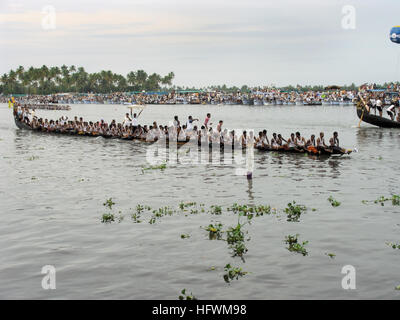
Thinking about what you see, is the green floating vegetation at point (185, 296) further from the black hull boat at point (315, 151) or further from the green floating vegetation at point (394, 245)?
the black hull boat at point (315, 151)

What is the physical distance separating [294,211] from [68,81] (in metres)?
188

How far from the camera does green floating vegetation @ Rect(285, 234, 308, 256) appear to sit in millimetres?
11543

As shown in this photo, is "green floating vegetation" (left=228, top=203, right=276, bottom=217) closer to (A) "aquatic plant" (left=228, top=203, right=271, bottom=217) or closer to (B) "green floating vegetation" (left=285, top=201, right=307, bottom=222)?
(A) "aquatic plant" (left=228, top=203, right=271, bottom=217)

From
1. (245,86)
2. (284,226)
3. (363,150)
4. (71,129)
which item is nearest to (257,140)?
(363,150)

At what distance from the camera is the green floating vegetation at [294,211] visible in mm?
14269

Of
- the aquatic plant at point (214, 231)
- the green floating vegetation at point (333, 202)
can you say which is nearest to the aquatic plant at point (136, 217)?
the aquatic plant at point (214, 231)

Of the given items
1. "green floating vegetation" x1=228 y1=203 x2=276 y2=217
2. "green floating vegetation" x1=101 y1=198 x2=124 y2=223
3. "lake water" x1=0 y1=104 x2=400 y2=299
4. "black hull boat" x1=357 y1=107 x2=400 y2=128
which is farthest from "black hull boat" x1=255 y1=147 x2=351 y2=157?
"black hull boat" x1=357 y1=107 x2=400 y2=128

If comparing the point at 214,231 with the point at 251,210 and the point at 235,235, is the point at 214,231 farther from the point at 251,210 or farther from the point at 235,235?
the point at 251,210

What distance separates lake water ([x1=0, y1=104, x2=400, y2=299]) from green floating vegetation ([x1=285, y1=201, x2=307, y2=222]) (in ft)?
0.91

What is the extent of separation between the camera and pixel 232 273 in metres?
10.2

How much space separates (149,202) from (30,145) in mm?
22443

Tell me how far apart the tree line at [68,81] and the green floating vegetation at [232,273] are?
183 meters

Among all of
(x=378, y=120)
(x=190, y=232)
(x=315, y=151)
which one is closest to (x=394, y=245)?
(x=190, y=232)
